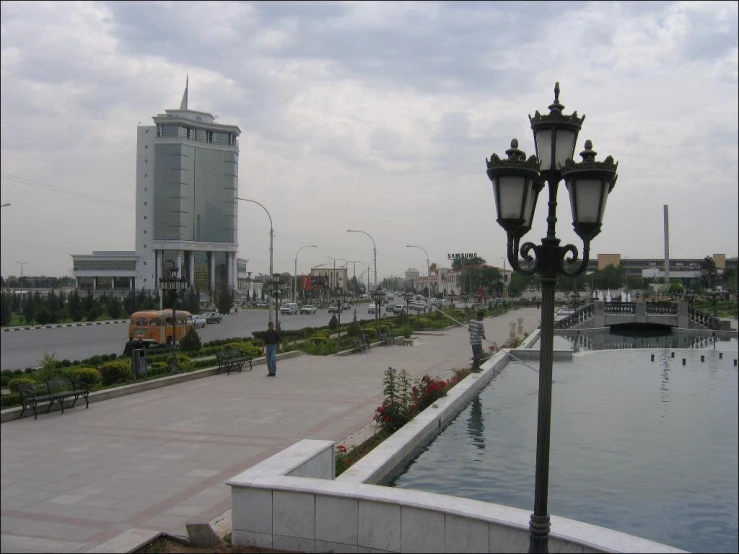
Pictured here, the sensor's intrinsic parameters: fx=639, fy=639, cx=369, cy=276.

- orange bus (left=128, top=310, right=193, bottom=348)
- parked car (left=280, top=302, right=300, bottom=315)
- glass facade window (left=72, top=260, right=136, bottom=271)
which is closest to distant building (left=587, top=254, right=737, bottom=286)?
parked car (left=280, top=302, right=300, bottom=315)

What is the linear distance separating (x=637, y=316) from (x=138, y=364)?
121 feet

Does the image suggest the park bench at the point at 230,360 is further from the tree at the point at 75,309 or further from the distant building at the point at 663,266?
the distant building at the point at 663,266

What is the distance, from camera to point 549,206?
4508mm

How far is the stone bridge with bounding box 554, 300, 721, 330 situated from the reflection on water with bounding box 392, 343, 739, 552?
2794 cm

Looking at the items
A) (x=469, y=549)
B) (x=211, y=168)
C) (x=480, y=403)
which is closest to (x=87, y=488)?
(x=469, y=549)

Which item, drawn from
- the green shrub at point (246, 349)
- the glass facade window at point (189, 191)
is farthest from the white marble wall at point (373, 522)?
the glass facade window at point (189, 191)

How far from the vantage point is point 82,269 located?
81.9 metres

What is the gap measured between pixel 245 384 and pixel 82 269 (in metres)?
74.5

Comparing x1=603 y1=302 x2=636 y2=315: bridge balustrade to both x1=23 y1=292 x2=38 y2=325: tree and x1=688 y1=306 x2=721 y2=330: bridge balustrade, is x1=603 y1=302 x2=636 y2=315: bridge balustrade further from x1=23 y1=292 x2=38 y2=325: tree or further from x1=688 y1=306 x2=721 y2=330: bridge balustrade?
x1=23 y1=292 x2=38 y2=325: tree

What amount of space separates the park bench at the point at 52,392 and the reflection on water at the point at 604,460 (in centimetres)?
663

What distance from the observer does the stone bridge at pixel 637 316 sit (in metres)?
42.5

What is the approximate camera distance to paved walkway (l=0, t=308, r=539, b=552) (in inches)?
224

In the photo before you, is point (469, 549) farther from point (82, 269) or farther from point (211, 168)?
point (82, 269)

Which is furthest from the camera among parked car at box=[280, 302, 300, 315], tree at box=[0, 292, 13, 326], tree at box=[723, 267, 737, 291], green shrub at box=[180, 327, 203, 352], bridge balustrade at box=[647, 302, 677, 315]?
Result: tree at box=[723, 267, 737, 291]
